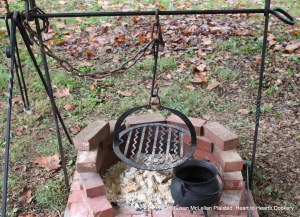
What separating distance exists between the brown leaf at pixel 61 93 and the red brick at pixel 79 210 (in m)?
1.62

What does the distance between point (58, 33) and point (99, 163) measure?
3.03 m

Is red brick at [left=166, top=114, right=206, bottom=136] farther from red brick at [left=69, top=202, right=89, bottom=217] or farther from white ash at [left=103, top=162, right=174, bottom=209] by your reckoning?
red brick at [left=69, top=202, right=89, bottom=217]

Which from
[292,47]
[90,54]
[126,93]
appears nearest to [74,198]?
[126,93]

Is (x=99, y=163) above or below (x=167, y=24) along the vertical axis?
below

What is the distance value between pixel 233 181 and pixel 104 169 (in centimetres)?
87

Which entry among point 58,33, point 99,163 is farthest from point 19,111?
point 58,33

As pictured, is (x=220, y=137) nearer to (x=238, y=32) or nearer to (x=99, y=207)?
(x=99, y=207)

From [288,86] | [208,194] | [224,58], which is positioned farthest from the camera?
[224,58]

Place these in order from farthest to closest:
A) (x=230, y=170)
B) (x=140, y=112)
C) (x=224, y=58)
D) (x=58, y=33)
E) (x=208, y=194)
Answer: (x=58, y=33) → (x=224, y=58) → (x=140, y=112) → (x=230, y=170) → (x=208, y=194)

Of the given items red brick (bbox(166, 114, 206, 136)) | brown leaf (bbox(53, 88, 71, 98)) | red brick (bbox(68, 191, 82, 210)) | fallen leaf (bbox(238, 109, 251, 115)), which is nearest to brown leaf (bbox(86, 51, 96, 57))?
brown leaf (bbox(53, 88, 71, 98))

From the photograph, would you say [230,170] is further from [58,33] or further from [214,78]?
[58,33]

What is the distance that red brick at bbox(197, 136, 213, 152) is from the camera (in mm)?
2206

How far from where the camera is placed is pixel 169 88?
3402 millimetres

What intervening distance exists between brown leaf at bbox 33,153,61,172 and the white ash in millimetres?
508
